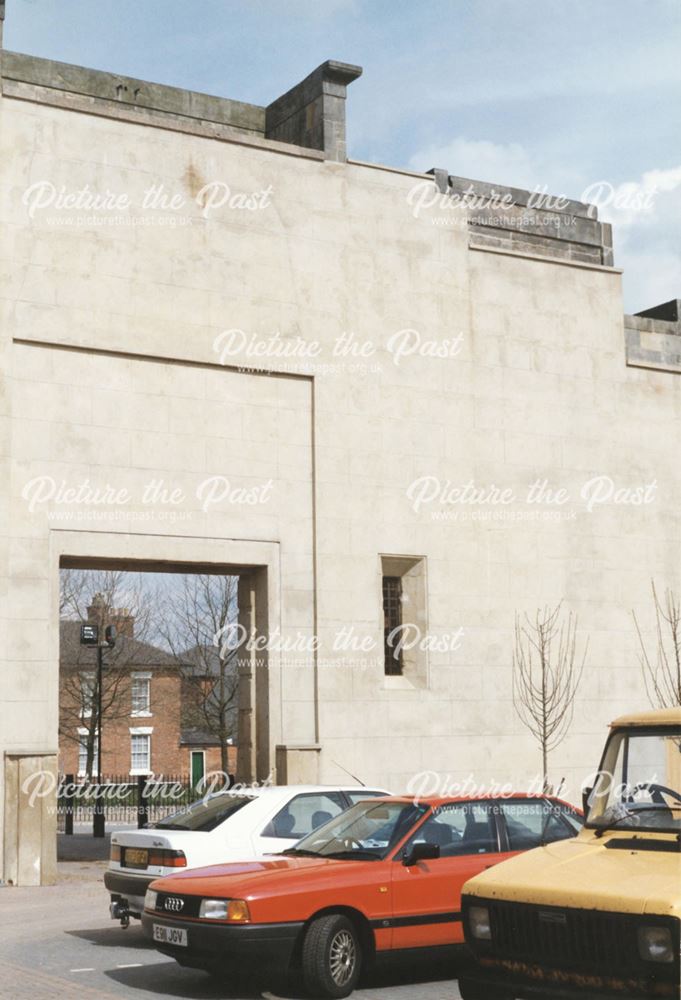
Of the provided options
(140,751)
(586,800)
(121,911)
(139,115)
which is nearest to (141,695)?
(140,751)

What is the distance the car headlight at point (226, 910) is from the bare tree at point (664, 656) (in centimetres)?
1504

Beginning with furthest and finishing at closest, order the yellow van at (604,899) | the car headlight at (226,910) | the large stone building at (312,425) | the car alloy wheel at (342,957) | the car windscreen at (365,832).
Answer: the large stone building at (312,425)
the car windscreen at (365,832)
the car alloy wheel at (342,957)
the car headlight at (226,910)
the yellow van at (604,899)

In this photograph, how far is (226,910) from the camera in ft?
31.8

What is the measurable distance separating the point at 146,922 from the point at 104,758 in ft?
160

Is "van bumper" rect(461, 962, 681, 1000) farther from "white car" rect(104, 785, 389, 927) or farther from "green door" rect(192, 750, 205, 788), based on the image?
"green door" rect(192, 750, 205, 788)

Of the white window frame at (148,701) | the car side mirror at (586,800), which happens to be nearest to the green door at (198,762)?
the white window frame at (148,701)

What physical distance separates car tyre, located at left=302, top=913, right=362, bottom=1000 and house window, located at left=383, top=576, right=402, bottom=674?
1142cm

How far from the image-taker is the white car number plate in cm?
986

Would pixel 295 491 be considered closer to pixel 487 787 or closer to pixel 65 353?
pixel 65 353

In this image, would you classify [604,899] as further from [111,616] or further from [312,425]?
[111,616]

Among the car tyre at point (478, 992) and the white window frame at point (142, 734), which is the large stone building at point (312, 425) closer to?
the car tyre at point (478, 992)

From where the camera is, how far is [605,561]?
922 inches

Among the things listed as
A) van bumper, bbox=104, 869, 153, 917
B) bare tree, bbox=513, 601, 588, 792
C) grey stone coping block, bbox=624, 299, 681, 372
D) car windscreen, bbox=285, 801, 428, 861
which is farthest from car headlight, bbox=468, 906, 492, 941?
grey stone coping block, bbox=624, 299, 681, 372

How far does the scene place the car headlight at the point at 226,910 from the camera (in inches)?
378
